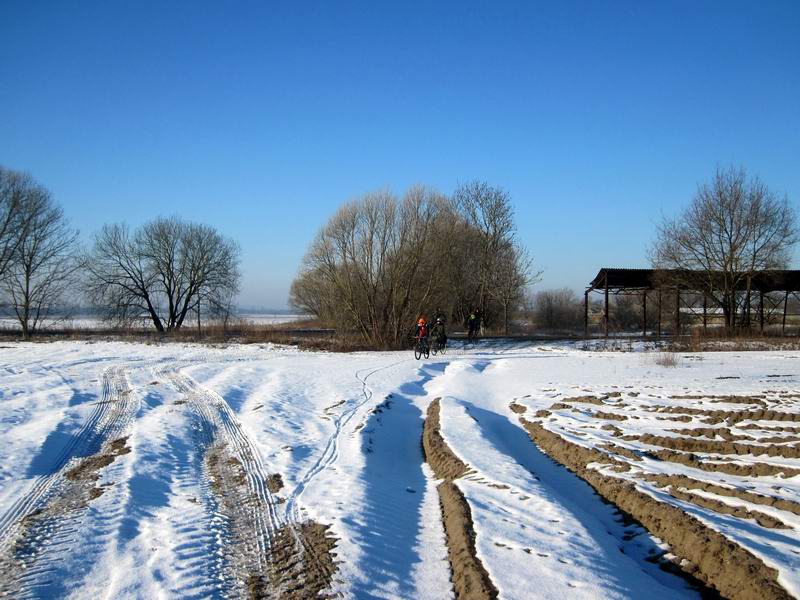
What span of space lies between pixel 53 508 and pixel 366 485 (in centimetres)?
313

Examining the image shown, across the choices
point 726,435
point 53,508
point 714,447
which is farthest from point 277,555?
point 726,435

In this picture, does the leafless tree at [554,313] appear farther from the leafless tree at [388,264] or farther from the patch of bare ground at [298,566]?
the patch of bare ground at [298,566]

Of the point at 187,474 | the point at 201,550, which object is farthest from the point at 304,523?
the point at 187,474

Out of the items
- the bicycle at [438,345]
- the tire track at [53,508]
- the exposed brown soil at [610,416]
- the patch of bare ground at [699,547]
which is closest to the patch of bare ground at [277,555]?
the tire track at [53,508]

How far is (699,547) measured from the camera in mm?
4488

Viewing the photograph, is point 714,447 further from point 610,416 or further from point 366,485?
point 366,485

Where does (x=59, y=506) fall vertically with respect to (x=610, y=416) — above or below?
below

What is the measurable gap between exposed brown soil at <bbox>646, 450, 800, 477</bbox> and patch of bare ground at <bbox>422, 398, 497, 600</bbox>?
2.57 meters

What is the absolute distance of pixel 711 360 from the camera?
19625 mm

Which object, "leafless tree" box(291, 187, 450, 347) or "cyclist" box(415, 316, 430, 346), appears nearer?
"cyclist" box(415, 316, 430, 346)

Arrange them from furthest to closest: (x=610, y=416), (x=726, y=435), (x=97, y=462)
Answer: (x=610, y=416)
(x=726, y=435)
(x=97, y=462)

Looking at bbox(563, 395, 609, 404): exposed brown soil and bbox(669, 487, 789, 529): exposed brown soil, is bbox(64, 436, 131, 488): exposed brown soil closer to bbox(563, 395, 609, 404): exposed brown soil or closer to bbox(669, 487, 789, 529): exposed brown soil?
bbox(669, 487, 789, 529): exposed brown soil

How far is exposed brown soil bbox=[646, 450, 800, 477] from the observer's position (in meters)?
6.26

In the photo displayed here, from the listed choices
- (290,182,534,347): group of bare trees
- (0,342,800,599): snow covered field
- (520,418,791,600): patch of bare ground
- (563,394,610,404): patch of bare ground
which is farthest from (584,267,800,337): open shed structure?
(520,418,791,600): patch of bare ground
